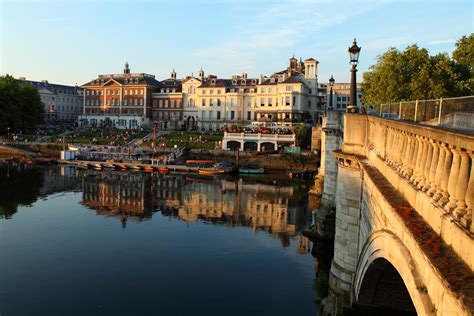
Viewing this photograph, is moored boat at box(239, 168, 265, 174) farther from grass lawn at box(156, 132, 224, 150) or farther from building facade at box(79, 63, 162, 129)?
building facade at box(79, 63, 162, 129)

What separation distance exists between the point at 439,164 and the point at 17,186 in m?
48.8

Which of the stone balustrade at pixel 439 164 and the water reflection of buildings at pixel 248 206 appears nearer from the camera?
the stone balustrade at pixel 439 164

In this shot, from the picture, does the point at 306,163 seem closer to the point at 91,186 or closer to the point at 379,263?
the point at 91,186

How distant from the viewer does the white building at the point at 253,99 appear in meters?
86.1

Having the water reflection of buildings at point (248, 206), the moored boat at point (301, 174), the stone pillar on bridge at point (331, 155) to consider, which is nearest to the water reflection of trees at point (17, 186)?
the water reflection of buildings at point (248, 206)

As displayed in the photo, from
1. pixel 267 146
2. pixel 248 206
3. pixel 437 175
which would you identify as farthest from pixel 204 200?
pixel 437 175

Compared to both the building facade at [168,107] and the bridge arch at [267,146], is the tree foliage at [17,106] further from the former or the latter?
the bridge arch at [267,146]

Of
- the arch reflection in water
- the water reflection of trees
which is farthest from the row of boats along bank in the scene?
the water reflection of trees

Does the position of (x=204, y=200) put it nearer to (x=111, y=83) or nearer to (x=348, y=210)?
(x=348, y=210)

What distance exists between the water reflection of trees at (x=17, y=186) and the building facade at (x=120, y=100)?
38039 millimetres

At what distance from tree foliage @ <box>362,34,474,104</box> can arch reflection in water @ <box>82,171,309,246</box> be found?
13335 mm

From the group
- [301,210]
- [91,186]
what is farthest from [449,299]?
[91,186]

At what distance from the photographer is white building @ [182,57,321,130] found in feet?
282

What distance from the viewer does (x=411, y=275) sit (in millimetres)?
6398
